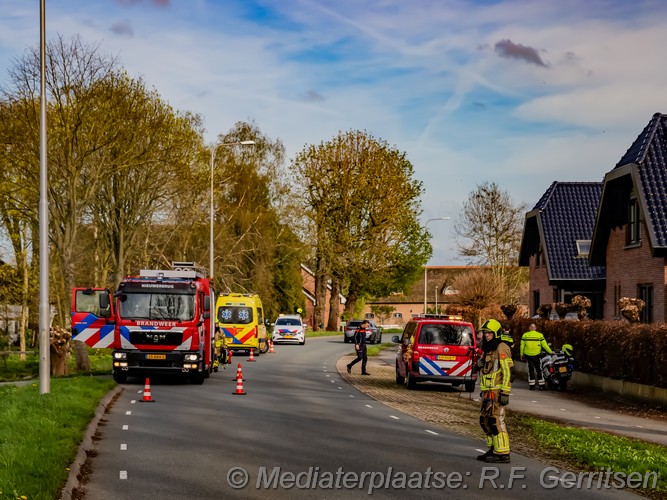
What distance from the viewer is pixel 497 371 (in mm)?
12891

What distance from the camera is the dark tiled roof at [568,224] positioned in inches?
1624

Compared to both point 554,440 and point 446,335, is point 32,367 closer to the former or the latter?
point 446,335

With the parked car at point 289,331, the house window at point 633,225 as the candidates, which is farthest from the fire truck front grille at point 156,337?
the parked car at point 289,331

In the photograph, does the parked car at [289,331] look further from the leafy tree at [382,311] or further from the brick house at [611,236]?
the leafy tree at [382,311]

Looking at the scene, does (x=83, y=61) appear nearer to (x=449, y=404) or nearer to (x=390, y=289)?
(x=449, y=404)

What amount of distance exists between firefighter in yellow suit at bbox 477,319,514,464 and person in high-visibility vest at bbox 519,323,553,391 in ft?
44.2

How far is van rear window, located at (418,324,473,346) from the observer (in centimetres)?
2470

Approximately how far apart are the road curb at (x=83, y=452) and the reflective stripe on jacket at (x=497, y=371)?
5216 mm

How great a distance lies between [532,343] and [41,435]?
1613 centimetres

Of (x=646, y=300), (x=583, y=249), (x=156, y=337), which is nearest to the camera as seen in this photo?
(x=156, y=337)

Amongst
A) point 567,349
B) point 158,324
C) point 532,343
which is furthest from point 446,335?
point 158,324

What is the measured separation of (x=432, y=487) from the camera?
10.7 metres

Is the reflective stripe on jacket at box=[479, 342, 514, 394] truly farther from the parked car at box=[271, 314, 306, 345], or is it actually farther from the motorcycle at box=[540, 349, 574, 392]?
the parked car at box=[271, 314, 306, 345]

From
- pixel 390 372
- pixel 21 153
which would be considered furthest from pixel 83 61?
pixel 390 372
